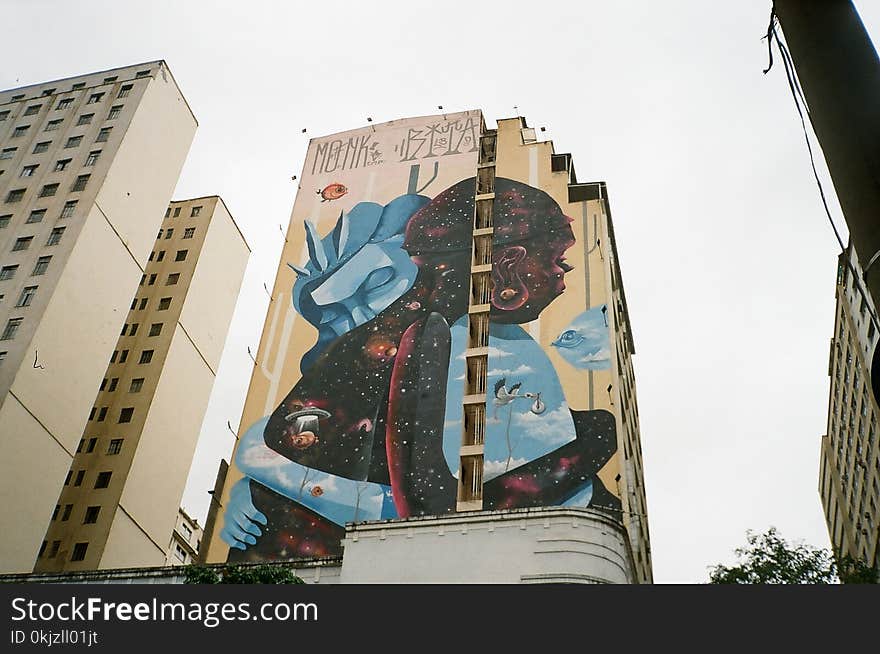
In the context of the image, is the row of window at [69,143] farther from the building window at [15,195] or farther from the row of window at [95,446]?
the row of window at [95,446]

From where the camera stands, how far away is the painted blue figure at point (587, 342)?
3872 centimetres

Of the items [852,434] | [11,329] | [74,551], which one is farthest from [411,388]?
[852,434]

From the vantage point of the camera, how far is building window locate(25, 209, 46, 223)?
54984mm

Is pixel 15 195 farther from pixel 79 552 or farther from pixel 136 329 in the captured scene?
pixel 79 552

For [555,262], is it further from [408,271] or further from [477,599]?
[477,599]

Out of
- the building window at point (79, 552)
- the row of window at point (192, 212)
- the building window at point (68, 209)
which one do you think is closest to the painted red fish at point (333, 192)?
the building window at point (68, 209)

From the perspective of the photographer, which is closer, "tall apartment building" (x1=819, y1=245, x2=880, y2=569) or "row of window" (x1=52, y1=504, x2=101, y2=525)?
"tall apartment building" (x1=819, y1=245, x2=880, y2=569)

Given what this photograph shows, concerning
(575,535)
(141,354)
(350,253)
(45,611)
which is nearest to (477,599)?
(45,611)

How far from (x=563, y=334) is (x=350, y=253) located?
44.2 ft

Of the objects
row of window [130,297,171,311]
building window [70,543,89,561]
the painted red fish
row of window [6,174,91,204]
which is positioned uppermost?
row of window [130,297,171,311]

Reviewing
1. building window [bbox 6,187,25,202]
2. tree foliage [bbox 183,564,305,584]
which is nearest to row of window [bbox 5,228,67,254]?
building window [bbox 6,187,25,202]

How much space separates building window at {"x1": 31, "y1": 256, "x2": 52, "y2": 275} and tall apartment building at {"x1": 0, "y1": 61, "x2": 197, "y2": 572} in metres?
0.06

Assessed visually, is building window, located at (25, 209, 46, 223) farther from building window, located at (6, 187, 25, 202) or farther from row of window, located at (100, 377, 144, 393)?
row of window, located at (100, 377, 144, 393)

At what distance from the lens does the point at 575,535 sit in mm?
28812
